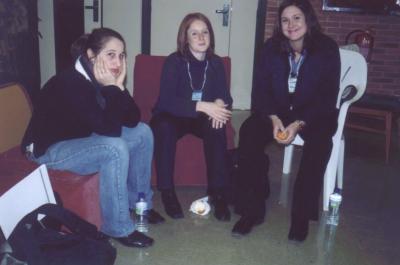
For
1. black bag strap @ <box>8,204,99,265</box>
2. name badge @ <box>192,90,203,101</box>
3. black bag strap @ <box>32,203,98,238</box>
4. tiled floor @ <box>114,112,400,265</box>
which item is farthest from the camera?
name badge @ <box>192,90,203,101</box>

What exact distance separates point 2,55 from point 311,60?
2.15 meters

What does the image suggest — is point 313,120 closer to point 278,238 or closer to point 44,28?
point 278,238

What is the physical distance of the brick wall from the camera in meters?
4.80

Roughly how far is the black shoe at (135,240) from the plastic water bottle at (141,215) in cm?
15

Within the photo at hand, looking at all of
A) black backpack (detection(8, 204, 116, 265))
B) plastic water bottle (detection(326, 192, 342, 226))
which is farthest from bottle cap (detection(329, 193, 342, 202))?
black backpack (detection(8, 204, 116, 265))

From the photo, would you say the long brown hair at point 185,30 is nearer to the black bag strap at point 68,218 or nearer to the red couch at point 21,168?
the red couch at point 21,168

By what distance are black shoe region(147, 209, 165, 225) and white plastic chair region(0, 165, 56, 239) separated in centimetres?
73

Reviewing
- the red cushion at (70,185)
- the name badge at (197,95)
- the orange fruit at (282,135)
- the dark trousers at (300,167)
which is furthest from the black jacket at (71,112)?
the orange fruit at (282,135)

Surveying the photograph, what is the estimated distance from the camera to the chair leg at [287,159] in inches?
128

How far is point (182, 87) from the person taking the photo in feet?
8.98

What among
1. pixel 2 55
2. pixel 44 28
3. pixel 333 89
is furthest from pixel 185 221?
pixel 44 28

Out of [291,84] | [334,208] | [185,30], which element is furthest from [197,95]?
[334,208]

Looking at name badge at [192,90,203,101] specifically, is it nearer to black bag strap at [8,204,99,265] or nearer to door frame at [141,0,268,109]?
black bag strap at [8,204,99,265]

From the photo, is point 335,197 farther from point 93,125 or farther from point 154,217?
point 93,125
